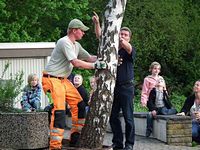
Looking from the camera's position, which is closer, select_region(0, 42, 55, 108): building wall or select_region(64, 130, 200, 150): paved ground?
select_region(64, 130, 200, 150): paved ground

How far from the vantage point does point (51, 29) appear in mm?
31000

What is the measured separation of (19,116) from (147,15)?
20.0m

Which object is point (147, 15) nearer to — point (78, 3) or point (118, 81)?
point (78, 3)

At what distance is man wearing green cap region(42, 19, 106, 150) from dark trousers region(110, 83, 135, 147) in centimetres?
65

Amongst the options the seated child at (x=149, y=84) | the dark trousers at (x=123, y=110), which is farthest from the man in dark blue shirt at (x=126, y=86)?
the seated child at (x=149, y=84)

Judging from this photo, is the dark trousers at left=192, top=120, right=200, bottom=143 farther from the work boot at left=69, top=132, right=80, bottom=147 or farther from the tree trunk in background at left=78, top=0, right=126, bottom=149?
the tree trunk in background at left=78, top=0, right=126, bottom=149

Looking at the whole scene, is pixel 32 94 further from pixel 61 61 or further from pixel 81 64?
pixel 81 64

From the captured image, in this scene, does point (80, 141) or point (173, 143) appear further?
point (173, 143)

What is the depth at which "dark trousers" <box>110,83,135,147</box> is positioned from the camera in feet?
36.1

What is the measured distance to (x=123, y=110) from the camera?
36.4 ft

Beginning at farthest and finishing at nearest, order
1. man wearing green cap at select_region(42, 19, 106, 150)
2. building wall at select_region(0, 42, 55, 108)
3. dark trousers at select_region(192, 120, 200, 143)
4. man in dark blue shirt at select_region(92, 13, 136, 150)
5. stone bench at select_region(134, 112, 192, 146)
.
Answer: building wall at select_region(0, 42, 55, 108) < dark trousers at select_region(192, 120, 200, 143) < stone bench at select_region(134, 112, 192, 146) < man in dark blue shirt at select_region(92, 13, 136, 150) < man wearing green cap at select_region(42, 19, 106, 150)

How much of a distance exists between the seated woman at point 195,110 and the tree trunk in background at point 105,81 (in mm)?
3732

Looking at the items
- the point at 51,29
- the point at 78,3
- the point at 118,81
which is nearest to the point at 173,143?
the point at 118,81

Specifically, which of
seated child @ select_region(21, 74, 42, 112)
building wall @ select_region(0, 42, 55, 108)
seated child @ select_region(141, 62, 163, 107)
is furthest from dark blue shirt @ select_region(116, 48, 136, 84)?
building wall @ select_region(0, 42, 55, 108)
